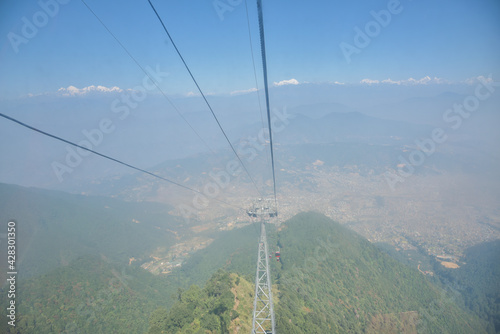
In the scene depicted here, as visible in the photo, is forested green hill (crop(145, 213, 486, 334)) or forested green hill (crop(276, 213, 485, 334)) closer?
forested green hill (crop(145, 213, 486, 334))

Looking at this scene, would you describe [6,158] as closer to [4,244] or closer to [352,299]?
[4,244]

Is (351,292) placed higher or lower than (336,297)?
lower

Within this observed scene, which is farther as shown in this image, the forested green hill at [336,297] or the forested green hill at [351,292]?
the forested green hill at [351,292]

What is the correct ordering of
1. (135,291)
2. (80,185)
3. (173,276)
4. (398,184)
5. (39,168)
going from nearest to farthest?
(135,291), (173,276), (398,184), (80,185), (39,168)

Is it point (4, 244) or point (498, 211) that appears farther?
point (498, 211)

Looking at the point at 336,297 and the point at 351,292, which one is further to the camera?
the point at 351,292

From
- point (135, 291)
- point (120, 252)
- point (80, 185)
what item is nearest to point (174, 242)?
point (120, 252)

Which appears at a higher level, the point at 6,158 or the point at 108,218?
the point at 6,158

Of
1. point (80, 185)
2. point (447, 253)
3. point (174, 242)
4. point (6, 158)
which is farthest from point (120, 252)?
point (6, 158)

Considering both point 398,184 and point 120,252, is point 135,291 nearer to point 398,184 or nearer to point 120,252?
point 120,252

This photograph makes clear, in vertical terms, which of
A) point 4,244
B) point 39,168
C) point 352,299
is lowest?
point 352,299

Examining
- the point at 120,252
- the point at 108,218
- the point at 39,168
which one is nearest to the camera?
the point at 120,252
